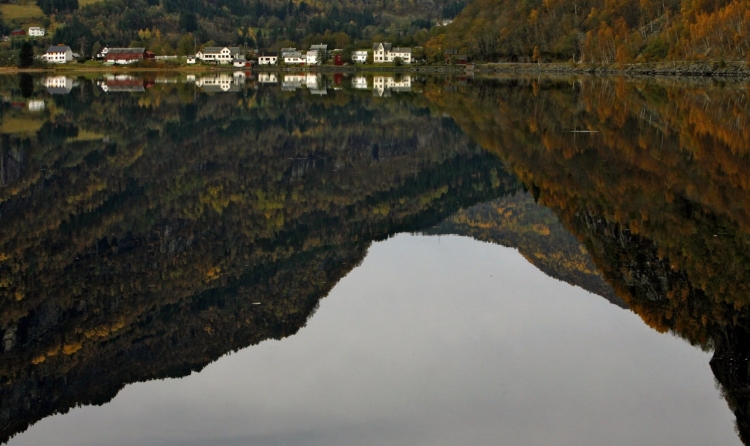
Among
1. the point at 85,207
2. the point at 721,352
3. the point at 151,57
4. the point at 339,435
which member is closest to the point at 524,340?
the point at 721,352

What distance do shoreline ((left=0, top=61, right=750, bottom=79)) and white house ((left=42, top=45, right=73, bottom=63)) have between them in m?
5.23

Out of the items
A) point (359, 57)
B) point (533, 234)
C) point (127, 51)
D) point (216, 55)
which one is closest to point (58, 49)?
point (127, 51)

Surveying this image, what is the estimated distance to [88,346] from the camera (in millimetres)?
7781

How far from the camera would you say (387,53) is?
370ft

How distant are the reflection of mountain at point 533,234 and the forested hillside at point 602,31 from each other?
5562 centimetres

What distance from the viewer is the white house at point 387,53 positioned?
11144cm

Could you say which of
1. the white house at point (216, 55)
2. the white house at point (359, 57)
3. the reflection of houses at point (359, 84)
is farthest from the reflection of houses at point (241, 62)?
the reflection of houses at point (359, 84)

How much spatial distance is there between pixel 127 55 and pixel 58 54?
8.83m

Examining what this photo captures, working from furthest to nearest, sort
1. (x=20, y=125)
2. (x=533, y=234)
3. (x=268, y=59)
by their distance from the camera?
(x=268, y=59) → (x=20, y=125) → (x=533, y=234)

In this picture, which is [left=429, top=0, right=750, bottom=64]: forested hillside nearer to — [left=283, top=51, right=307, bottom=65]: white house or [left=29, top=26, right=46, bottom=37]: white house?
[left=283, top=51, right=307, bottom=65]: white house

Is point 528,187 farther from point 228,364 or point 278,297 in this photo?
point 228,364

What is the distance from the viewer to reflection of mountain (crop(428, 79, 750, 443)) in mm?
8594

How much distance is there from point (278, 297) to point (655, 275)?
4657mm

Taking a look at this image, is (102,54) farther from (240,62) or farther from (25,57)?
(25,57)
